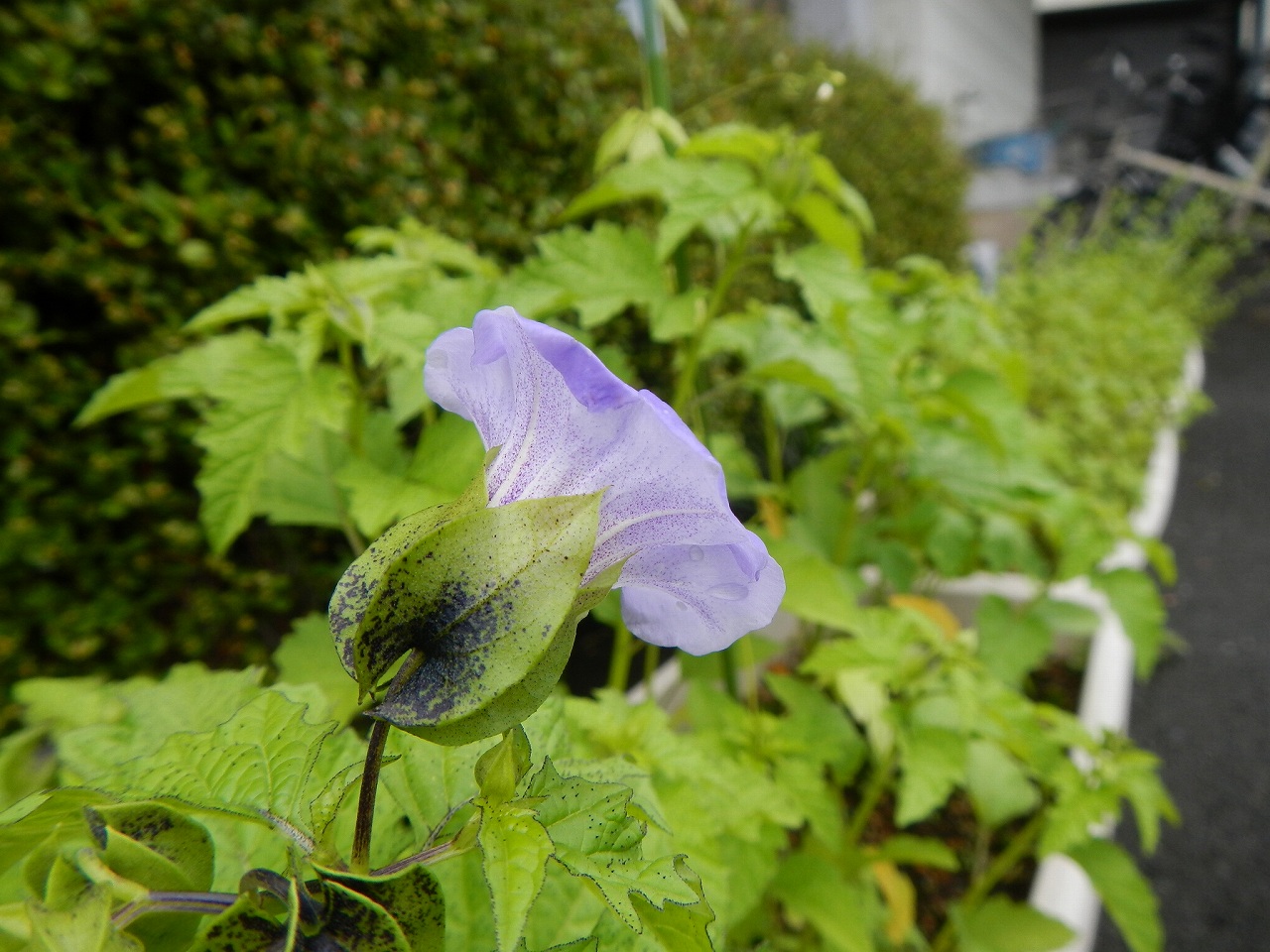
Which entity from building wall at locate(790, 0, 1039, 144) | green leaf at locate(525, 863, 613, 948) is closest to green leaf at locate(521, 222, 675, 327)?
green leaf at locate(525, 863, 613, 948)

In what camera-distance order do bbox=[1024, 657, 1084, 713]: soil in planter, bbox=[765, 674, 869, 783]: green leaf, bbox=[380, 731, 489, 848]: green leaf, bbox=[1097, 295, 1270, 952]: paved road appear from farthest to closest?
bbox=[1024, 657, 1084, 713]: soil in planter, bbox=[1097, 295, 1270, 952]: paved road, bbox=[765, 674, 869, 783]: green leaf, bbox=[380, 731, 489, 848]: green leaf

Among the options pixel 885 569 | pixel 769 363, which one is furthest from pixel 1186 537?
pixel 769 363

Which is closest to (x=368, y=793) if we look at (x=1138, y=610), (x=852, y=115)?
(x=1138, y=610)

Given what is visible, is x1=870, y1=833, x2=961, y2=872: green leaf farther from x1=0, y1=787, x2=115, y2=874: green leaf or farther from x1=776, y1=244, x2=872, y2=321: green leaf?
x1=0, y1=787, x2=115, y2=874: green leaf

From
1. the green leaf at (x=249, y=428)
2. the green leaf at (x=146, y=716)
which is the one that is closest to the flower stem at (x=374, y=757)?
the green leaf at (x=146, y=716)

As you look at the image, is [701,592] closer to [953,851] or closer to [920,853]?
[920,853]

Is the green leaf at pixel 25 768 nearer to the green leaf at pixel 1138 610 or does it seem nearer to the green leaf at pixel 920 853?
the green leaf at pixel 920 853
